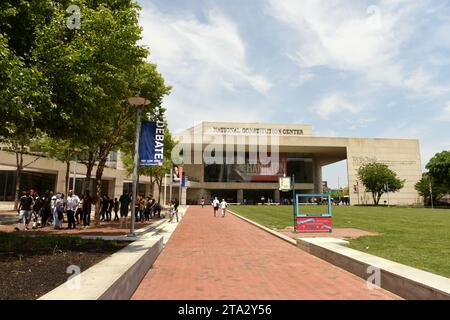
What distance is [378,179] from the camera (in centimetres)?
6081

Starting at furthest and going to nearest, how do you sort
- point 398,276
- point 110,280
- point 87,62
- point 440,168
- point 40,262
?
point 440,168 → point 87,62 → point 40,262 → point 398,276 → point 110,280

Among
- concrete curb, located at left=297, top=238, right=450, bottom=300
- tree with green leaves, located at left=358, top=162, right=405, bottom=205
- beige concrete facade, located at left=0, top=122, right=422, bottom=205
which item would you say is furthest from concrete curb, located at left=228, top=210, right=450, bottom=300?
tree with green leaves, located at left=358, top=162, right=405, bottom=205

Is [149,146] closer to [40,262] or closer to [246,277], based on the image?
[40,262]

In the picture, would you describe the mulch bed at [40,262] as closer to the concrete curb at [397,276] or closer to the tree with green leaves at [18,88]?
the tree with green leaves at [18,88]

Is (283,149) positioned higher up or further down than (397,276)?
higher up

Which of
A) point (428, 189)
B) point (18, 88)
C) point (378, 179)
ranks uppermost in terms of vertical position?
point (378, 179)

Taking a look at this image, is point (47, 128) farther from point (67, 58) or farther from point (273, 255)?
point (273, 255)

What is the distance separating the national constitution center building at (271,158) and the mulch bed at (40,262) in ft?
189

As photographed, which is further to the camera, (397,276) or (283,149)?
(283,149)

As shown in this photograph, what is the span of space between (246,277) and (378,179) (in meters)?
60.7

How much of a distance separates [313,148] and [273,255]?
63462mm

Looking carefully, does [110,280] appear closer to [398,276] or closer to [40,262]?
[40,262]

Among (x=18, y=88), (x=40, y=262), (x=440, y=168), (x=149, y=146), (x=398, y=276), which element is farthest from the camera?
(x=440, y=168)

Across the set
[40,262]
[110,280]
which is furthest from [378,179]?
[110,280]
